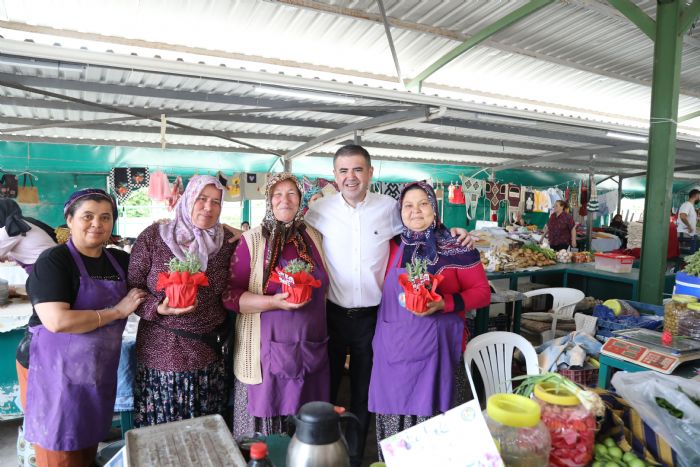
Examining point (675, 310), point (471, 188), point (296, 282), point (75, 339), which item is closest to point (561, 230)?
point (471, 188)

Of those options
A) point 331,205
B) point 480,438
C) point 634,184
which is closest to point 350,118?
point 331,205

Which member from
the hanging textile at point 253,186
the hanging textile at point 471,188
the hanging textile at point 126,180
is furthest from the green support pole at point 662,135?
the hanging textile at point 126,180

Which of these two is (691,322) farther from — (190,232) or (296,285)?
(190,232)

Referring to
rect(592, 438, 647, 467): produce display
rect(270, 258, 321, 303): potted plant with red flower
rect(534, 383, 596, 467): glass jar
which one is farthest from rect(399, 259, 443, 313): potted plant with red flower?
rect(592, 438, 647, 467): produce display

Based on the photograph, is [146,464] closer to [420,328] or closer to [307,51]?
[420,328]

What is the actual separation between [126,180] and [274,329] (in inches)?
288

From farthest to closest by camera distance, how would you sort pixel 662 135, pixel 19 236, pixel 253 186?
pixel 253 186 < pixel 662 135 < pixel 19 236

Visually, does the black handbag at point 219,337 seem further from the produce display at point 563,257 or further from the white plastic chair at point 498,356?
the produce display at point 563,257

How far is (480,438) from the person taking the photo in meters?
1.17

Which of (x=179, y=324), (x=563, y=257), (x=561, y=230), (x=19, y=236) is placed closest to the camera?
(x=179, y=324)

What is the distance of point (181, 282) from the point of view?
2049 mm

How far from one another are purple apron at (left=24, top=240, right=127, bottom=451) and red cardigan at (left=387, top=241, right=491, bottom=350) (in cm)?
160

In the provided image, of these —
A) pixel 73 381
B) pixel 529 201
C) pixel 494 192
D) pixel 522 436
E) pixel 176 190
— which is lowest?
pixel 73 381

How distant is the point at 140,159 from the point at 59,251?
7350 millimetres
